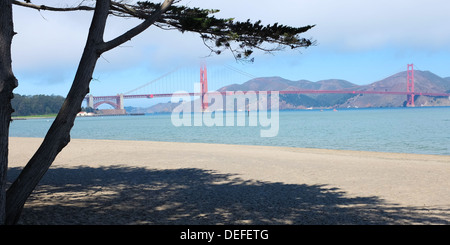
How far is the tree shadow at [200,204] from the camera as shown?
3769 mm

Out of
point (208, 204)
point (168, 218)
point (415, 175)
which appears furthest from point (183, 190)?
point (415, 175)

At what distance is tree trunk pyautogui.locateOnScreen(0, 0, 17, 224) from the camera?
2.78 metres

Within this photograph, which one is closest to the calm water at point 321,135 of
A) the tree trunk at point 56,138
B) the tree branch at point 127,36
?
the tree branch at point 127,36

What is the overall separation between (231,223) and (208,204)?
Result: 84 cm

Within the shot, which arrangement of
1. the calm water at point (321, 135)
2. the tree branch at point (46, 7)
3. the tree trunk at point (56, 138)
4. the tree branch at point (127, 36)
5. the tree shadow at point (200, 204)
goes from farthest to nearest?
the calm water at point (321, 135) → the tree branch at point (46, 7) → the tree shadow at point (200, 204) → the tree branch at point (127, 36) → the tree trunk at point (56, 138)

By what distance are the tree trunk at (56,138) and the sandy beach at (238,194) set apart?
1.68 ft

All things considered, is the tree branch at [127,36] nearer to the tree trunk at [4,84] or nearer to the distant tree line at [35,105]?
the tree trunk at [4,84]

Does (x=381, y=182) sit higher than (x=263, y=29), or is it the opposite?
(x=263, y=29)

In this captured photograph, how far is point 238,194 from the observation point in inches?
199

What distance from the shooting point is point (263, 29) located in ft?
13.5

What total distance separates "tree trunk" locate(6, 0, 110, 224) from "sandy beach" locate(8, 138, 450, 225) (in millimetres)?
511

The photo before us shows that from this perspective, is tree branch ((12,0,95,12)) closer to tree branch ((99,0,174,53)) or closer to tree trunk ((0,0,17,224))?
tree branch ((99,0,174,53))
